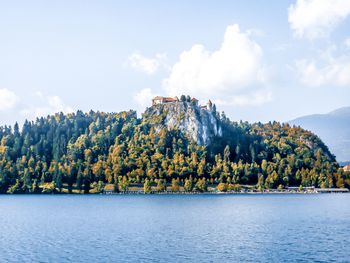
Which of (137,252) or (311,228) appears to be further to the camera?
(311,228)

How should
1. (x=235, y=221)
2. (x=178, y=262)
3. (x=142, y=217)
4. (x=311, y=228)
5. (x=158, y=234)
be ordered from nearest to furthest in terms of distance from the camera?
(x=178, y=262), (x=158, y=234), (x=311, y=228), (x=235, y=221), (x=142, y=217)

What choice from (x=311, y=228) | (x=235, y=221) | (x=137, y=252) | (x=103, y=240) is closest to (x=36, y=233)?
(x=103, y=240)

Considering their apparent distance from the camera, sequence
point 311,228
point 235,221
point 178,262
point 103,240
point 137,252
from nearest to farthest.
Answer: point 178,262, point 137,252, point 103,240, point 311,228, point 235,221

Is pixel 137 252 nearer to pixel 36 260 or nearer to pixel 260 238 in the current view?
pixel 36 260

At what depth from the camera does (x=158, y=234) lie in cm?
8806

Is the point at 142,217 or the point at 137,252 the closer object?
the point at 137,252

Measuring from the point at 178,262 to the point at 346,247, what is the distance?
2811 centimetres

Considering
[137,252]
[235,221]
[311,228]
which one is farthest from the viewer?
[235,221]

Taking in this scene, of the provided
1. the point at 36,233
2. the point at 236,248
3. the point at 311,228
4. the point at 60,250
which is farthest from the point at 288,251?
the point at 36,233

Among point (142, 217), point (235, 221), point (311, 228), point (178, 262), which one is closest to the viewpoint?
point (178, 262)

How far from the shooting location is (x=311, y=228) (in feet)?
315

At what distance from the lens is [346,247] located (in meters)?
71.8

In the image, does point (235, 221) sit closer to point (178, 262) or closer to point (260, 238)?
point (260, 238)

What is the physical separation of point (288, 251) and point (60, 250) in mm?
34920
